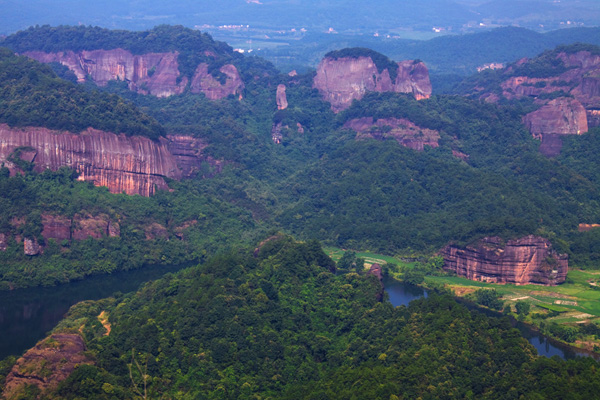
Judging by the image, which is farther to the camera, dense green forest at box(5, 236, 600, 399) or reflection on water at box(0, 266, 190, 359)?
reflection on water at box(0, 266, 190, 359)

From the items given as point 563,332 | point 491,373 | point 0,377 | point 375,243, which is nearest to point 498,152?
point 375,243

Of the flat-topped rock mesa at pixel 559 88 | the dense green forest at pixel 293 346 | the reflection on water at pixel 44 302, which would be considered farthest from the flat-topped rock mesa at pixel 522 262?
the flat-topped rock mesa at pixel 559 88

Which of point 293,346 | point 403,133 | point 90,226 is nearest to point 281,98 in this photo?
point 403,133

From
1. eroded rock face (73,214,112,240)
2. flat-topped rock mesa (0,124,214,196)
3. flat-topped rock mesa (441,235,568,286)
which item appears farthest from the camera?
flat-topped rock mesa (0,124,214,196)

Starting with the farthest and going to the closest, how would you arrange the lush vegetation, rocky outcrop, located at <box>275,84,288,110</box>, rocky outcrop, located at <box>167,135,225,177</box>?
1. rocky outcrop, located at <box>275,84,288,110</box>
2. rocky outcrop, located at <box>167,135,225,177</box>
3. the lush vegetation

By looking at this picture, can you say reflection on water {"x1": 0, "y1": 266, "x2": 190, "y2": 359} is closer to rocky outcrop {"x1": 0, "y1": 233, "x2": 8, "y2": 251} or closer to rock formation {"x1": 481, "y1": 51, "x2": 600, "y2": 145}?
rocky outcrop {"x1": 0, "y1": 233, "x2": 8, "y2": 251}

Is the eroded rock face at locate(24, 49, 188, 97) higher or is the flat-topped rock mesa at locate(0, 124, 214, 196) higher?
the eroded rock face at locate(24, 49, 188, 97)

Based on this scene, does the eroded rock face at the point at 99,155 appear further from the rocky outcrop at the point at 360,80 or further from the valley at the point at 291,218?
the rocky outcrop at the point at 360,80

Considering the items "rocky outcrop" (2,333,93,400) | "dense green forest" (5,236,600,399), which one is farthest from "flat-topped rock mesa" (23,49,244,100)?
"rocky outcrop" (2,333,93,400)
